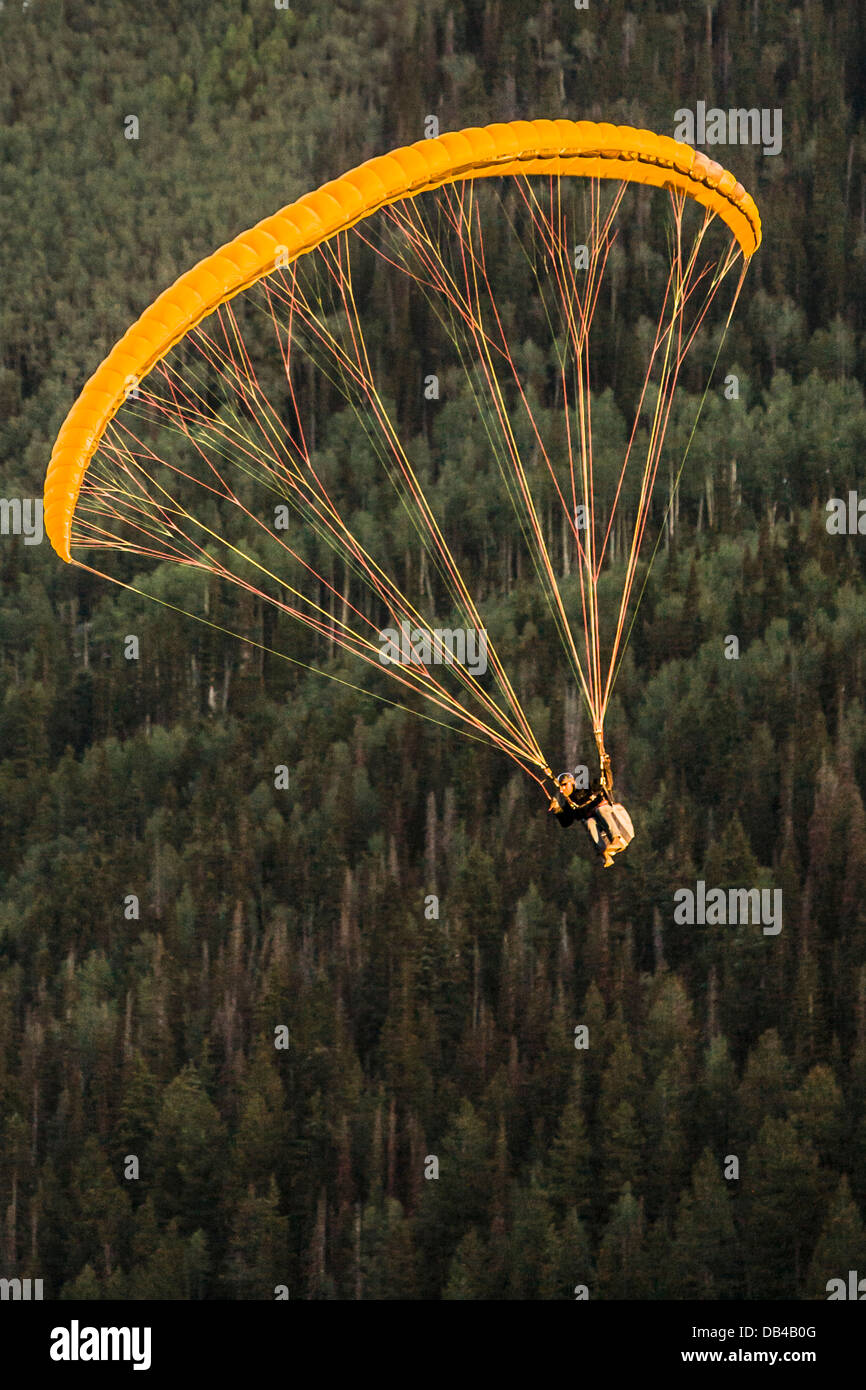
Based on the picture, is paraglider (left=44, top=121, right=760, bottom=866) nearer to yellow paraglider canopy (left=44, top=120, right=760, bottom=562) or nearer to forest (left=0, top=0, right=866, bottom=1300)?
forest (left=0, top=0, right=866, bottom=1300)

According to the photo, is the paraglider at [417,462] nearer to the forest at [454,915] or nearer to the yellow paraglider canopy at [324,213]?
the forest at [454,915]

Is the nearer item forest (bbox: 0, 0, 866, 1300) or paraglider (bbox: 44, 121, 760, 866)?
forest (bbox: 0, 0, 866, 1300)

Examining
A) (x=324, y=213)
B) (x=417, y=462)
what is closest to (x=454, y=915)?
(x=417, y=462)

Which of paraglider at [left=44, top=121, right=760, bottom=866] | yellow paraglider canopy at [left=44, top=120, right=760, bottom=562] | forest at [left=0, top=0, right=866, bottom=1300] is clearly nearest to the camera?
yellow paraglider canopy at [left=44, top=120, right=760, bottom=562]

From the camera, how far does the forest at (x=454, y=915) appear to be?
126 feet

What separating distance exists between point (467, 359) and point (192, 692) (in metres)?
12.4

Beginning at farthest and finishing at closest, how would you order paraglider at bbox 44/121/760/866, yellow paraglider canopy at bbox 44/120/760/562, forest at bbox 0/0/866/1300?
paraglider at bbox 44/121/760/866 → forest at bbox 0/0/866/1300 → yellow paraglider canopy at bbox 44/120/760/562

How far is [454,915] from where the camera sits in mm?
40656

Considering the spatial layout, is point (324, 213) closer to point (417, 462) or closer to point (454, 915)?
point (454, 915)

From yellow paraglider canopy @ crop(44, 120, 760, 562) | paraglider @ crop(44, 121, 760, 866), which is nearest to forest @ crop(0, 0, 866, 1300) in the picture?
paraglider @ crop(44, 121, 760, 866)

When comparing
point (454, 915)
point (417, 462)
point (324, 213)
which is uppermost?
point (417, 462)

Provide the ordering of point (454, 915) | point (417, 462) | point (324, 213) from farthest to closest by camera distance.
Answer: point (417, 462) < point (454, 915) < point (324, 213)

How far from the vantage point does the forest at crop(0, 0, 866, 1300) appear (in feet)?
126

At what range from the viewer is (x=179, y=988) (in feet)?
135
